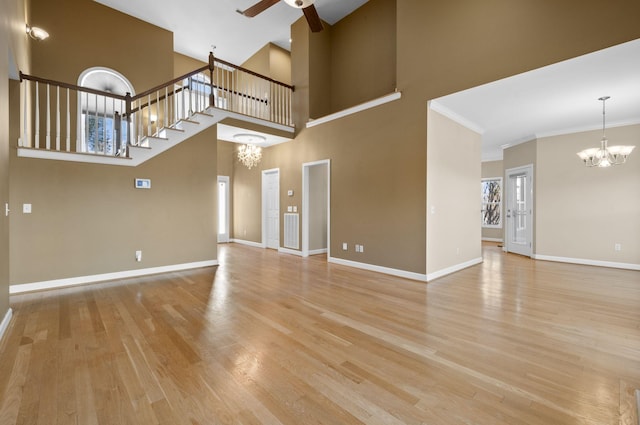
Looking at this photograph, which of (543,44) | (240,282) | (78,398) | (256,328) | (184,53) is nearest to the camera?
(78,398)

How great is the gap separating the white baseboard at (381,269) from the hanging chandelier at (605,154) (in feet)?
12.3

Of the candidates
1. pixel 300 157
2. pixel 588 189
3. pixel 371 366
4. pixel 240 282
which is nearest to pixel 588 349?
pixel 371 366

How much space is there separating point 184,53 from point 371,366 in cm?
964

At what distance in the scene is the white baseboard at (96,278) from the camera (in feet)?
12.8

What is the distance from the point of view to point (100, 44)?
598cm

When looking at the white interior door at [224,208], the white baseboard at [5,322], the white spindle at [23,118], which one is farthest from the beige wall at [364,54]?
the white baseboard at [5,322]

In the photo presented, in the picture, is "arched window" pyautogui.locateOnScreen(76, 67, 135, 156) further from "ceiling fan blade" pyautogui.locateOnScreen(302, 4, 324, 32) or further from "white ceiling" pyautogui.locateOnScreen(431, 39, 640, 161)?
"white ceiling" pyautogui.locateOnScreen(431, 39, 640, 161)

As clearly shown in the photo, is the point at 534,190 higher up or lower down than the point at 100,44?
lower down

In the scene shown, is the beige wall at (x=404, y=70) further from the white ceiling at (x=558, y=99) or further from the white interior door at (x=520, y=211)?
the white interior door at (x=520, y=211)

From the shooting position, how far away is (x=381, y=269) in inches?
200

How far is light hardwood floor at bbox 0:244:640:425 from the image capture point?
1643 millimetres

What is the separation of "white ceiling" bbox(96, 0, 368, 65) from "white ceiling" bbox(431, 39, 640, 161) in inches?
150

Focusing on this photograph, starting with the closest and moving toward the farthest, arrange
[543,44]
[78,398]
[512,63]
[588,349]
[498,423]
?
1. [498,423]
2. [78,398]
3. [588,349]
4. [543,44]
5. [512,63]

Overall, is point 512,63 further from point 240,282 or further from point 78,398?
point 78,398
